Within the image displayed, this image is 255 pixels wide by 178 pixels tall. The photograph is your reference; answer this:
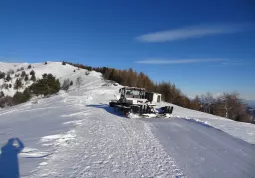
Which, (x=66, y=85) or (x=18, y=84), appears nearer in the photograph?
(x=18, y=84)

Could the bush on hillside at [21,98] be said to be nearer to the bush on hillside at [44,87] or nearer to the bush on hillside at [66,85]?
the bush on hillside at [44,87]

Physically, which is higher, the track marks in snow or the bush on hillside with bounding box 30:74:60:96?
the bush on hillside with bounding box 30:74:60:96

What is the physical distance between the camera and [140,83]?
43.0m

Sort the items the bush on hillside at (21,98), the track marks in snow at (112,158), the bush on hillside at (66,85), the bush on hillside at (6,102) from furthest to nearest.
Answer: the bush on hillside at (66,85) → the bush on hillside at (21,98) → the bush on hillside at (6,102) → the track marks in snow at (112,158)

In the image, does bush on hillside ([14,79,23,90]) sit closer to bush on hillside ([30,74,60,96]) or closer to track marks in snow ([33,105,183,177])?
bush on hillside ([30,74,60,96])

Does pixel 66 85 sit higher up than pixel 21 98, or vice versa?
pixel 66 85

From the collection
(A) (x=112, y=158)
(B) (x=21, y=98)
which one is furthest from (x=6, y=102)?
(A) (x=112, y=158)

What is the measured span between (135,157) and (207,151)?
A: 2.95 m

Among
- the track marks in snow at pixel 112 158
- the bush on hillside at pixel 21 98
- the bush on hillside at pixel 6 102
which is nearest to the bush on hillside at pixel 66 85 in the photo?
the bush on hillside at pixel 21 98

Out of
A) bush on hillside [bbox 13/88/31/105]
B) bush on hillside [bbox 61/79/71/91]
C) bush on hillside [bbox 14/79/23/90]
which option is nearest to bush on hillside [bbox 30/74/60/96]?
bush on hillside [bbox 13/88/31/105]

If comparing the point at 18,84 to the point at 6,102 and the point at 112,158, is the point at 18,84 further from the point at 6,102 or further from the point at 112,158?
the point at 112,158


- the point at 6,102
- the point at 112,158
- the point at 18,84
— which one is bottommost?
the point at 6,102

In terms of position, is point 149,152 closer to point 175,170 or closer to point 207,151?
point 175,170

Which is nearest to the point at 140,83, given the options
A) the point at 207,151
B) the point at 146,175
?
the point at 207,151
